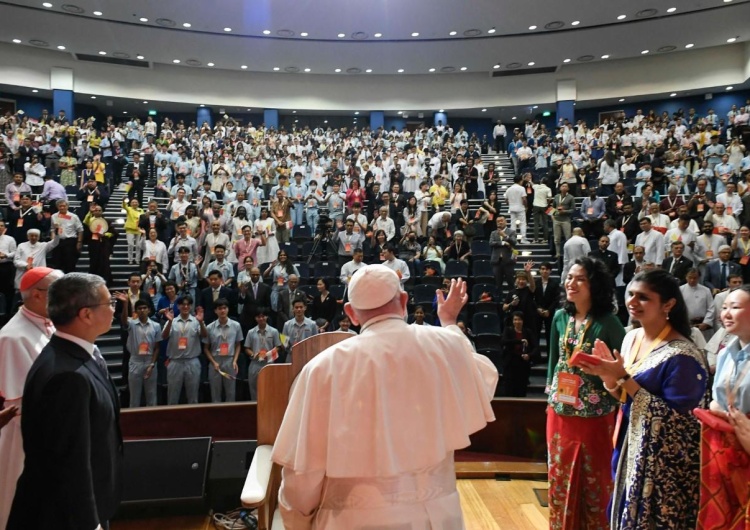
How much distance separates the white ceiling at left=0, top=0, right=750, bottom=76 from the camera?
49.1ft

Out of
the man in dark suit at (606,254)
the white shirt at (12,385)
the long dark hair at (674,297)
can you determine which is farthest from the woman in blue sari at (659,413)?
the man in dark suit at (606,254)

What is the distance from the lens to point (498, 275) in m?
8.55

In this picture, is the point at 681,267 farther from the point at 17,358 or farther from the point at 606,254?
the point at 17,358

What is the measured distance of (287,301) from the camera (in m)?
7.54

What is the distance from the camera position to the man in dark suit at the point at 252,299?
725cm

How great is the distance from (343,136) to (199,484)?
15.8 metres

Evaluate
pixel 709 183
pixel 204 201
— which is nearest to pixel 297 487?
pixel 204 201

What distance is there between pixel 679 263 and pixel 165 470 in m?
7.01

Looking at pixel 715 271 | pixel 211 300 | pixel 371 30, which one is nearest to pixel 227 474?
pixel 211 300

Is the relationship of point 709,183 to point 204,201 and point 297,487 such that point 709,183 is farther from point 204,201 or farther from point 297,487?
point 297,487

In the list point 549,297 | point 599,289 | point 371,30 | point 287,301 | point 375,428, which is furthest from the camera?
point 371,30

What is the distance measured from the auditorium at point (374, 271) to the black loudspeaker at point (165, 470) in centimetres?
2

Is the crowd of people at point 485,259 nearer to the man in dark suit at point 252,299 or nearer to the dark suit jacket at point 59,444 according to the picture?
the man in dark suit at point 252,299

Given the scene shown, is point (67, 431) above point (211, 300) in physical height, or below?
below
